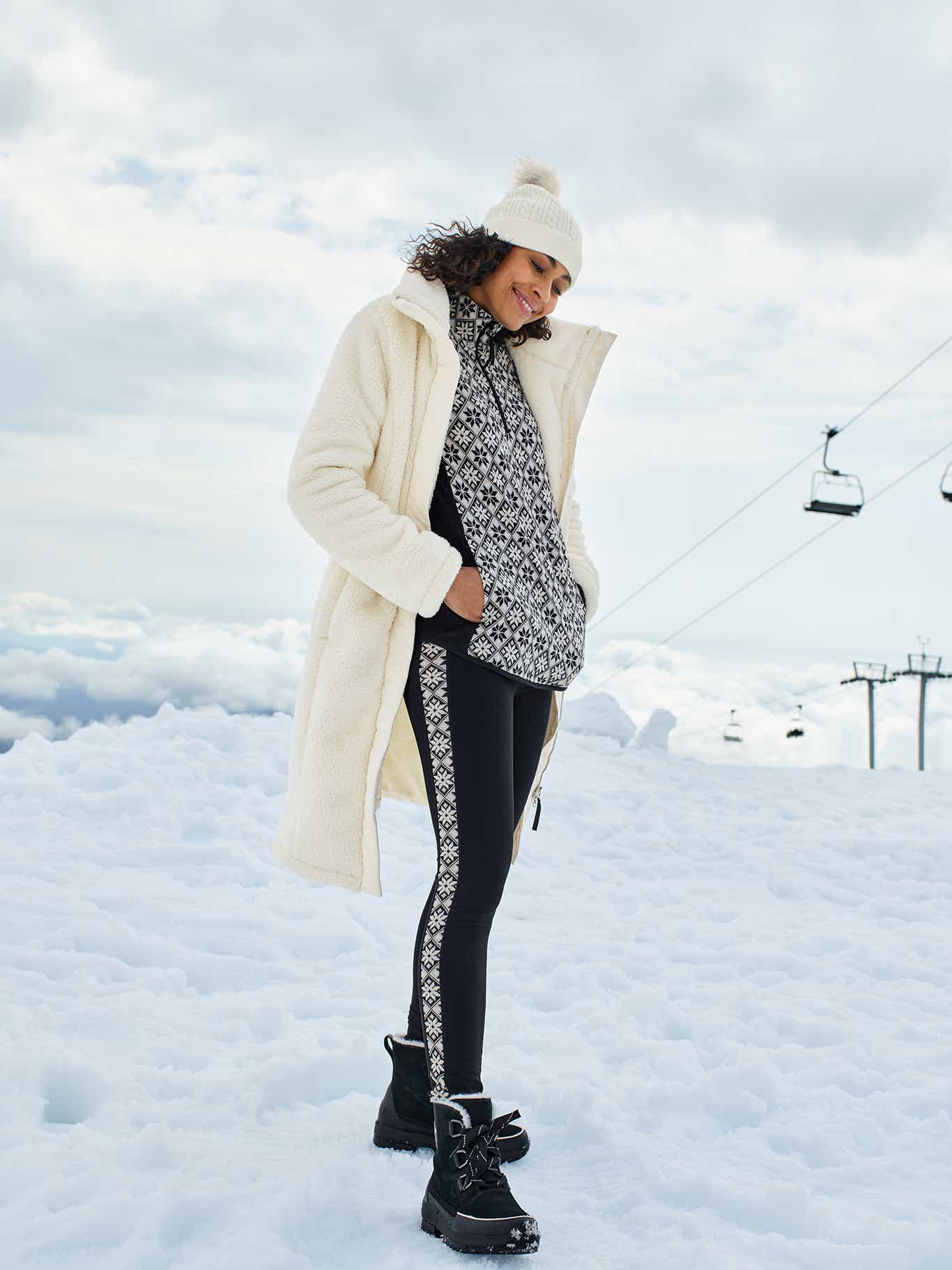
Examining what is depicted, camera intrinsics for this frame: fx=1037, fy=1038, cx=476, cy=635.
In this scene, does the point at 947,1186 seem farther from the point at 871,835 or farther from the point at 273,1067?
the point at 871,835

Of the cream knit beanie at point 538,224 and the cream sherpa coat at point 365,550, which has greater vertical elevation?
the cream knit beanie at point 538,224

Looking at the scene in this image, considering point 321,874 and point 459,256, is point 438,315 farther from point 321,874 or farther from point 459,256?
point 321,874

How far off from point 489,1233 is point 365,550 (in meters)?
1.22

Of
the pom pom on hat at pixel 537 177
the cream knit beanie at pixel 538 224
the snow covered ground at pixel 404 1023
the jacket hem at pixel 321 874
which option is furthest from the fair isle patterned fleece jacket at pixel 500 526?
the snow covered ground at pixel 404 1023

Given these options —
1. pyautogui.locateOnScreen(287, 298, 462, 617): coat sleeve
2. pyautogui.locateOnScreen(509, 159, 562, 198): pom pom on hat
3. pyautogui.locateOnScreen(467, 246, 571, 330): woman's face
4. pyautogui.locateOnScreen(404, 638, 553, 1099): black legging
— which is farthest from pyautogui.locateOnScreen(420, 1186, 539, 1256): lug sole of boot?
pyautogui.locateOnScreen(509, 159, 562, 198): pom pom on hat

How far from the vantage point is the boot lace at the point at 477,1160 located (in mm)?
1853

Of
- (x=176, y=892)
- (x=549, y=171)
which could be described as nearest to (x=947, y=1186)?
(x=549, y=171)

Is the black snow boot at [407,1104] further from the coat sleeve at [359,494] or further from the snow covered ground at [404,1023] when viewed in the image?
the coat sleeve at [359,494]

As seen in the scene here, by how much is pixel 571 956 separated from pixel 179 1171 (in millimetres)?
1987

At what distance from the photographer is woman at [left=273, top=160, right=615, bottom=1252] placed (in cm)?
191

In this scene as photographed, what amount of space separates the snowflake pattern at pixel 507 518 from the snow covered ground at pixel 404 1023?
3.55 feet

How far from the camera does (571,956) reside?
3.79 metres

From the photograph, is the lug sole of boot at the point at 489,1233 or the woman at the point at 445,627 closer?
the lug sole of boot at the point at 489,1233

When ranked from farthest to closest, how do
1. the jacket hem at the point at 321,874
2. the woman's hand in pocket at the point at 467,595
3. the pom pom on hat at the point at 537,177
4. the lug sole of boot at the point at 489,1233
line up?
the pom pom on hat at the point at 537,177, the jacket hem at the point at 321,874, the woman's hand in pocket at the point at 467,595, the lug sole of boot at the point at 489,1233
